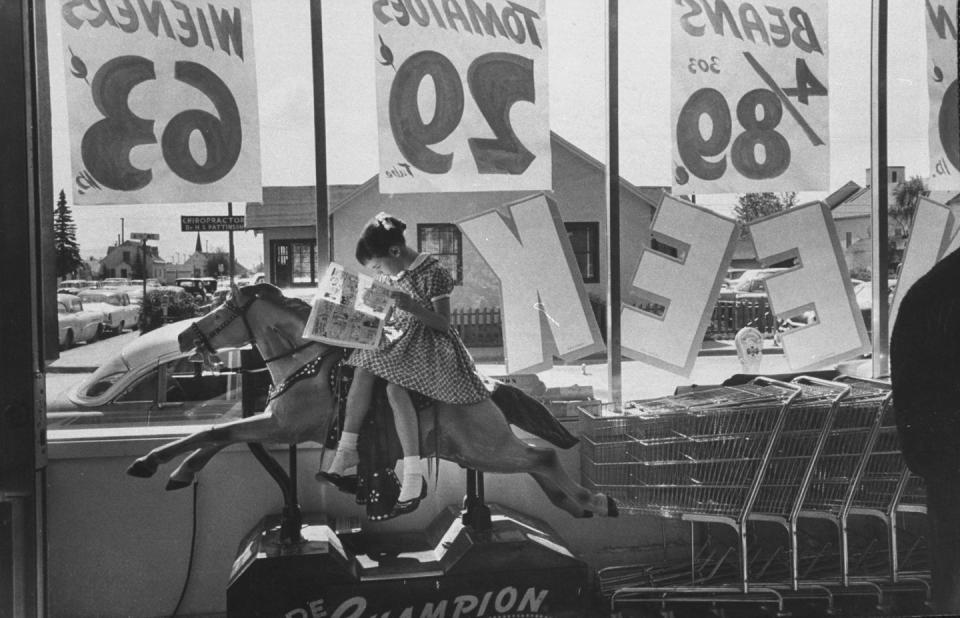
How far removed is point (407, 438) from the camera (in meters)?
4.53

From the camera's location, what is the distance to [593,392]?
5.48m

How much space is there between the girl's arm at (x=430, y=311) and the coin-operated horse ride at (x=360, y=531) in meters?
0.45

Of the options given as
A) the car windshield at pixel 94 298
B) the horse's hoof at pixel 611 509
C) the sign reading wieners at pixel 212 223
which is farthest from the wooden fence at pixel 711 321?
the car windshield at pixel 94 298

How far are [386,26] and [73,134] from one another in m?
1.87

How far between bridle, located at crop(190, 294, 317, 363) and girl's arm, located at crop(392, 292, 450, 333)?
0.62m

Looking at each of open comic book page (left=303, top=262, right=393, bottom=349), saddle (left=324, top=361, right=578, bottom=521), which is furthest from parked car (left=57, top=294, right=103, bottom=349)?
saddle (left=324, top=361, right=578, bottom=521)

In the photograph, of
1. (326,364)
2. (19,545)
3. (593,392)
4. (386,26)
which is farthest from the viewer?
(593,392)

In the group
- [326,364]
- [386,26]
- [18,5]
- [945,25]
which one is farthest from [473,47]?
[945,25]

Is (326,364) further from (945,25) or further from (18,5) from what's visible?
(945,25)

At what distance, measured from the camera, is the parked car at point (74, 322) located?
15.3ft

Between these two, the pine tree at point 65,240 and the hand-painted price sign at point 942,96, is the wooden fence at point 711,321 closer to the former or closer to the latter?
the hand-painted price sign at point 942,96

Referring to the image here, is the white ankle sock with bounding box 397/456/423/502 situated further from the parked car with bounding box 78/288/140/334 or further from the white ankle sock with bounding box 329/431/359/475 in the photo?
the parked car with bounding box 78/288/140/334

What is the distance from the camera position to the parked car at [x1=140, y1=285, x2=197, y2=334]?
4875 mm

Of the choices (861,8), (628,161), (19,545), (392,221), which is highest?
(861,8)
